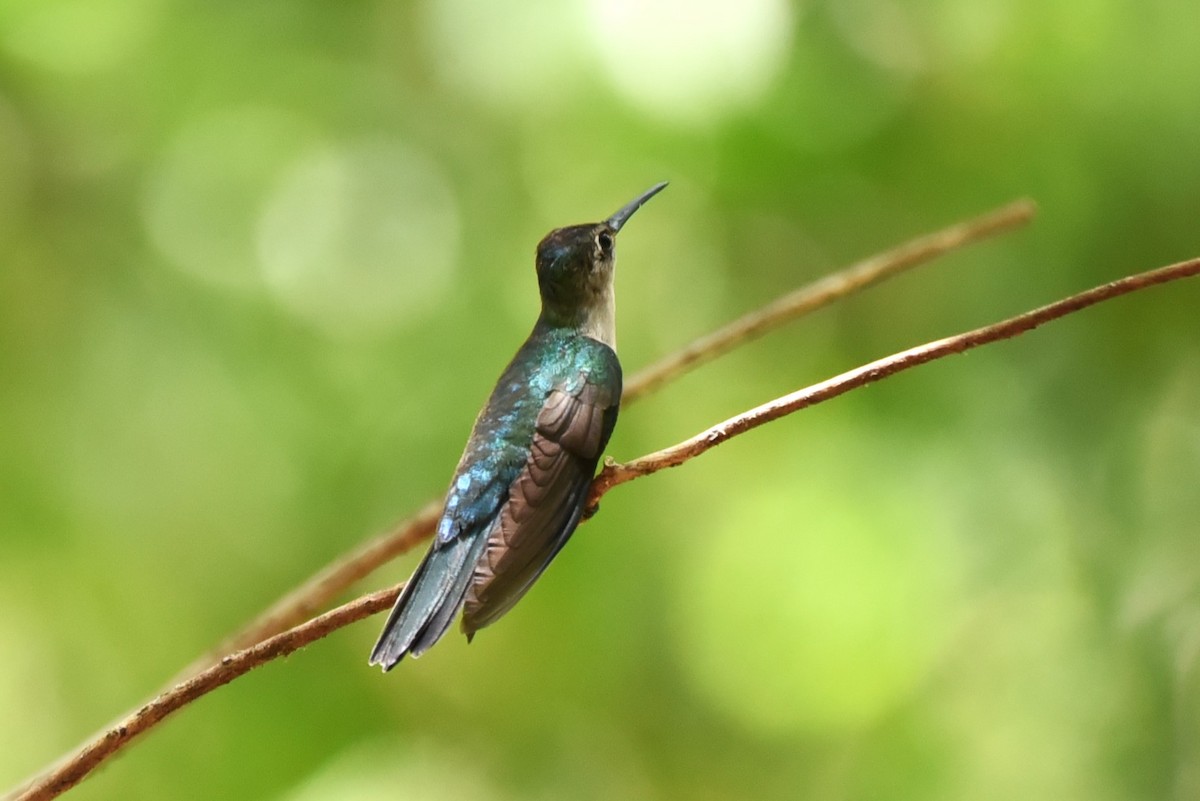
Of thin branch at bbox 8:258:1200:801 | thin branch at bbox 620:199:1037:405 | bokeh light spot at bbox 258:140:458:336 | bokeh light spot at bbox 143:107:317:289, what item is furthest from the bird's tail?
bokeh light spot at bbox 143:107:317:289

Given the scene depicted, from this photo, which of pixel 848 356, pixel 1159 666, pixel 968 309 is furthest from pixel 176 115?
pixel 1159 666

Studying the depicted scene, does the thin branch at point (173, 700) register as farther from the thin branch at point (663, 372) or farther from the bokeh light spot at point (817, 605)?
the bokeh light spot at point (817, 605)

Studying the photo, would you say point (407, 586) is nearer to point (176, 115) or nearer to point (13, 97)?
point (176, 115)

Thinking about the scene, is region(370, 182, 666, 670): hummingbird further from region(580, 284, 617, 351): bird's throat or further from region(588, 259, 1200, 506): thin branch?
region(588, 259, 1200, 506): thin branch

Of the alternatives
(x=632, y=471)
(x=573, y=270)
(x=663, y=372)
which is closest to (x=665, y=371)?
(x=663, y=372)

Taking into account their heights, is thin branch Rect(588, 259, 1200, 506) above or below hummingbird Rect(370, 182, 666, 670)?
above

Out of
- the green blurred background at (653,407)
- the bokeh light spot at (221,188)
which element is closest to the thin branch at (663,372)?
the green blurred background at (653,407)

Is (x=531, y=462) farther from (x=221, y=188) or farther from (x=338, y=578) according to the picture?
(x=221, y=188)

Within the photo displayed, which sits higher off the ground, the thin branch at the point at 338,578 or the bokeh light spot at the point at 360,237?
the thin branch at the point at 338,578
